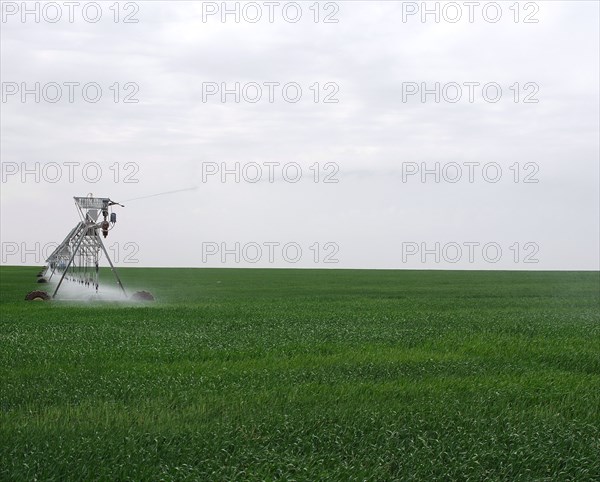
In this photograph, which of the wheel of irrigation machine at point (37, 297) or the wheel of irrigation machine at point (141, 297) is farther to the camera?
the wheel of irrigation machine at point (141, 297)

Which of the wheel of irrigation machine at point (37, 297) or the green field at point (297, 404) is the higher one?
the wheel of irrigation machine at point (37, 297)

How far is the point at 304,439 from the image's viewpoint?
9.62 m

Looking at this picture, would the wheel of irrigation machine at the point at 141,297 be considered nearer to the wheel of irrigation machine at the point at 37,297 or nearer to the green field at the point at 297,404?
the wheel of irrigation machine at the point at 37,297

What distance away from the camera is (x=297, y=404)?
443 inches

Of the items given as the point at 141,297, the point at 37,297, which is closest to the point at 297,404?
the point at 141,297

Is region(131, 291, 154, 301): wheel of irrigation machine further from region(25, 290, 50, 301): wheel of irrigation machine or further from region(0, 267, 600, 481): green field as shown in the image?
region(0, 267, 600, 481): green field

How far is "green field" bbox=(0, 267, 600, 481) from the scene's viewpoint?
29.1 feet

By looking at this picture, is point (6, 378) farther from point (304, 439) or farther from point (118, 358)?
point (304, 439)

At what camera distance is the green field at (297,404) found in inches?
349

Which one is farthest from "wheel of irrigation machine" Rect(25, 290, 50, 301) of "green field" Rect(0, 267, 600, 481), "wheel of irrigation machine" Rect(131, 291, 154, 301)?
"green field" Rect(0, 267, 600, 481)

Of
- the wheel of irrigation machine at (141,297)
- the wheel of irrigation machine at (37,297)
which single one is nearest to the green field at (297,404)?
the wheel of irrigation machine at (141,297)

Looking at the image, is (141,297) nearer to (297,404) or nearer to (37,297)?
(37,297)

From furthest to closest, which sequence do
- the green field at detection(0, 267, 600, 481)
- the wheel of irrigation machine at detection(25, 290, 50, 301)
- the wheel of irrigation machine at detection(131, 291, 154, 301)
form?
the wheel of irrigation machine at detection(131, 291, 154, 301) → the wheel of irrigation machine at detection(25, 290, 50, 301) → the green field at detection(0, 267, 600, 481)

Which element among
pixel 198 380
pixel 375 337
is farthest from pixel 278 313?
pixel 198 380
